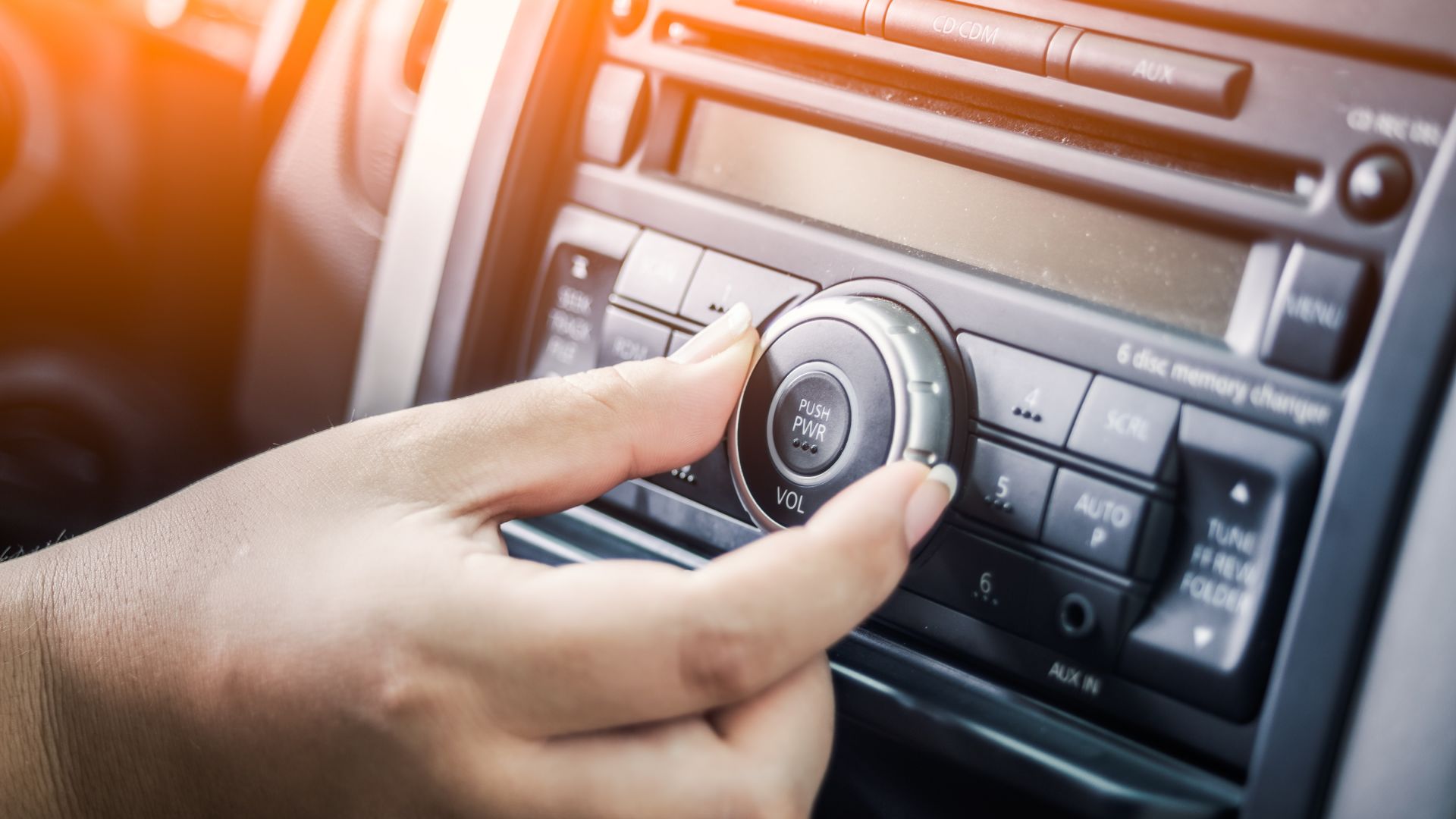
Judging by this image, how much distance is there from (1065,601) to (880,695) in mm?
105

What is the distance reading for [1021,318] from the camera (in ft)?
1.79

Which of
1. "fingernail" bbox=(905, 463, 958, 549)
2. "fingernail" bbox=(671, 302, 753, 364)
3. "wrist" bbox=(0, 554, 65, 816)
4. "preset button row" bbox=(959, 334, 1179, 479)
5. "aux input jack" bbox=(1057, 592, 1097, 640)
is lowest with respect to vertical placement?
"wrist" bbox=(0, 554, 65, 816)

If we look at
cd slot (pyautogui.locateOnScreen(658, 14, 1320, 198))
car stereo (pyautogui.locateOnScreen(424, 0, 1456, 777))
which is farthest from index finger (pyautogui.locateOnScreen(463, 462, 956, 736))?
cd slot (pyautogui.locateOnScreen(658, 14, 1320, 198))

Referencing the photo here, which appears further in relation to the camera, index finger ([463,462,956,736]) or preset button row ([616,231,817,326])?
preset button row ([616,231,817,326])

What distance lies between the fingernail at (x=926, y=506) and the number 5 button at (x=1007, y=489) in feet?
0.09

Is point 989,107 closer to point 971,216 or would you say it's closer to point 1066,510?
point 971,216

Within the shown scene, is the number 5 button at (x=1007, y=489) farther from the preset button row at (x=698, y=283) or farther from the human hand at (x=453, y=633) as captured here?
the preset button row at (x=698, y=283)

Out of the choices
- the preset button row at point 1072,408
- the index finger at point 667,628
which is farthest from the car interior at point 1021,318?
the index finger at point 667,628

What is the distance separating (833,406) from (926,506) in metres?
0.08

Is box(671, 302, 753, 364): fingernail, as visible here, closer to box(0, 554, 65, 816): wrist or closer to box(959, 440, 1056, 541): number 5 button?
box(959, 440, 1056, 541): number 5 button

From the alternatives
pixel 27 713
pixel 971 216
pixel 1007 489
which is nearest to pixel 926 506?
pixel 1007 489

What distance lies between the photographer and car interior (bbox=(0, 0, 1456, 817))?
18.5 inches

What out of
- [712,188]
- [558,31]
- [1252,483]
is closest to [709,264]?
[712,188]

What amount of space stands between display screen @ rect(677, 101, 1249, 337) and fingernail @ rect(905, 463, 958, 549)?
114 mm
